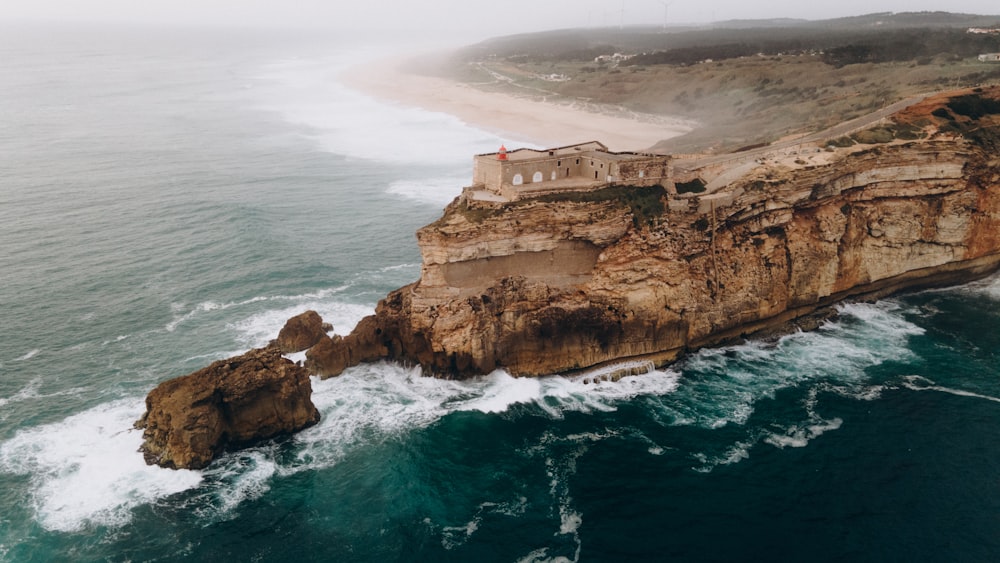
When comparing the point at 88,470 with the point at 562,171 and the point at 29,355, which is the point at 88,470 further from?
the point at 562,171

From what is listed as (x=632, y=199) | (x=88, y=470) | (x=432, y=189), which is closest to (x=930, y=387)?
(x=632, y=199)

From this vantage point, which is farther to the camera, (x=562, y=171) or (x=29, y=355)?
(x=562, y=171)

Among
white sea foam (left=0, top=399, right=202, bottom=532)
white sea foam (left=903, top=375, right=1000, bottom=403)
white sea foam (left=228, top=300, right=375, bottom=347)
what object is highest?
white sea foam (left=228, top=300, right=375, bottom=347)

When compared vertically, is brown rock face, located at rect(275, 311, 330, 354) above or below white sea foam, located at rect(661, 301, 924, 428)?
above

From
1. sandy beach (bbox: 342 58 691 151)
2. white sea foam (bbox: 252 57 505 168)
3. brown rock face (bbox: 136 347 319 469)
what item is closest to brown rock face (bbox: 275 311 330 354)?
brown rock face (bbox: 136 347 319 469)

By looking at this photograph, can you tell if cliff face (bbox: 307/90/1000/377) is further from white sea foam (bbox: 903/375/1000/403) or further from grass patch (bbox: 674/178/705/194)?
white sea foam (bbox: 903/375/1000/403)

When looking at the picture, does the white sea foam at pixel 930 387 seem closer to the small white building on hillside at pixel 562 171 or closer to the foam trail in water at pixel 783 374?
the foam trail in water at pixel 783 374

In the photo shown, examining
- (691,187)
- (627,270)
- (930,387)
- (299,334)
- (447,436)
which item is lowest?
(447,436)
